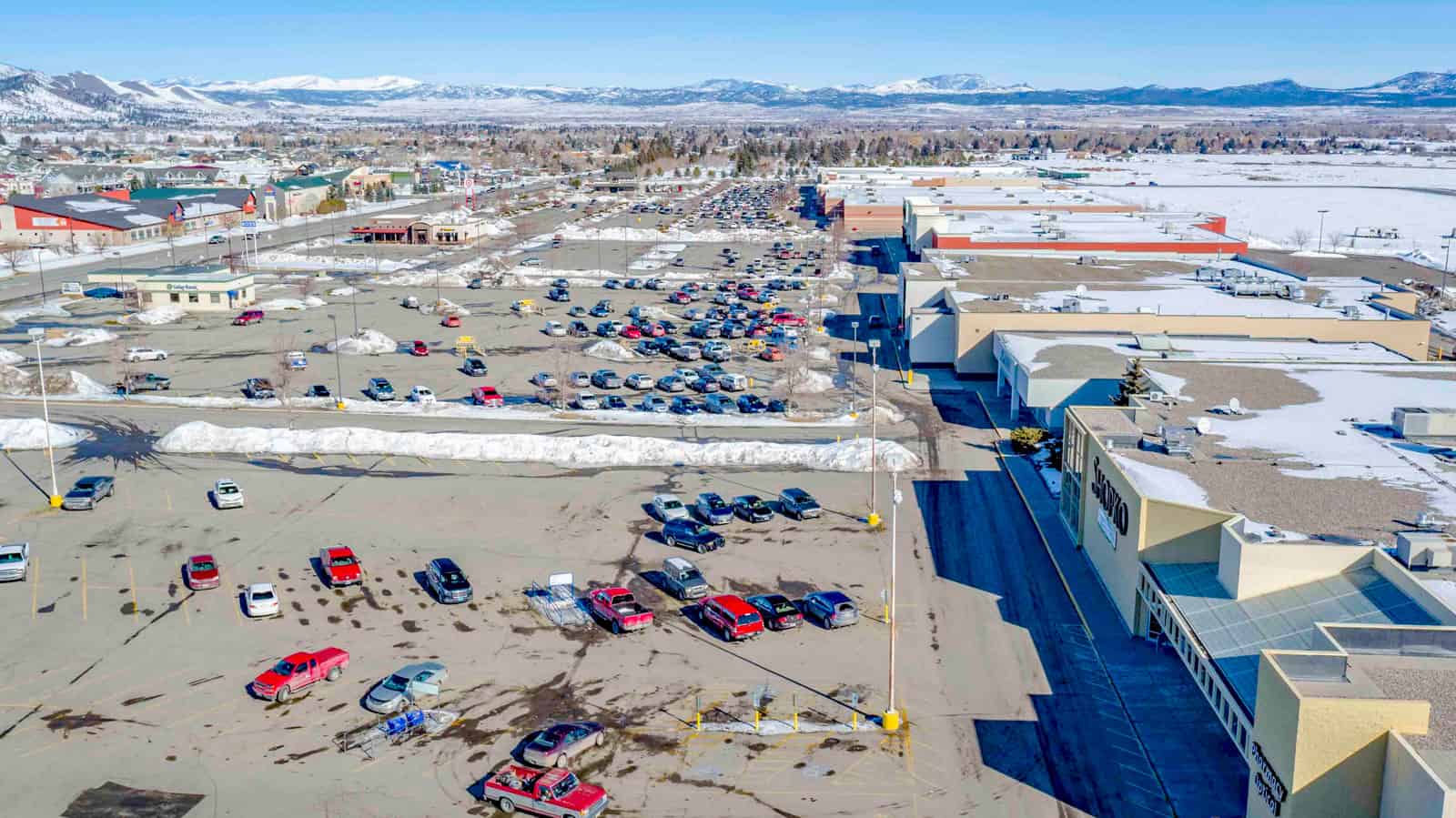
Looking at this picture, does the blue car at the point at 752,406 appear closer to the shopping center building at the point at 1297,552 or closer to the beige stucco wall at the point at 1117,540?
the shopping center building at the point at 1297,552

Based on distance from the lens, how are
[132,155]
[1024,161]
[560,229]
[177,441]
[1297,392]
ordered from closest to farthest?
[1297,392], [177,441], [560,229], [132,155], [1024,161]

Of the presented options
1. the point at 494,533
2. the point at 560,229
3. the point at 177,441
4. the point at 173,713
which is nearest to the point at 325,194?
the point at 560,229

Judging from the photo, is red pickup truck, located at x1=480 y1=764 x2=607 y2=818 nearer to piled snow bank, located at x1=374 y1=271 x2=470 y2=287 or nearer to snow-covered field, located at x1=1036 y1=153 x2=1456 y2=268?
piled snow bank, located at x1=374 y1=271 x2=470 y2=287

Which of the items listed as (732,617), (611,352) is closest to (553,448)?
(732,617)

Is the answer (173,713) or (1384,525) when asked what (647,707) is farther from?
(1384,525)

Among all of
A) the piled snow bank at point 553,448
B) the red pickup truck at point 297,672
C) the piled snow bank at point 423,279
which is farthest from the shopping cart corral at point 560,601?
→ the piled snow bank at point 423,279
